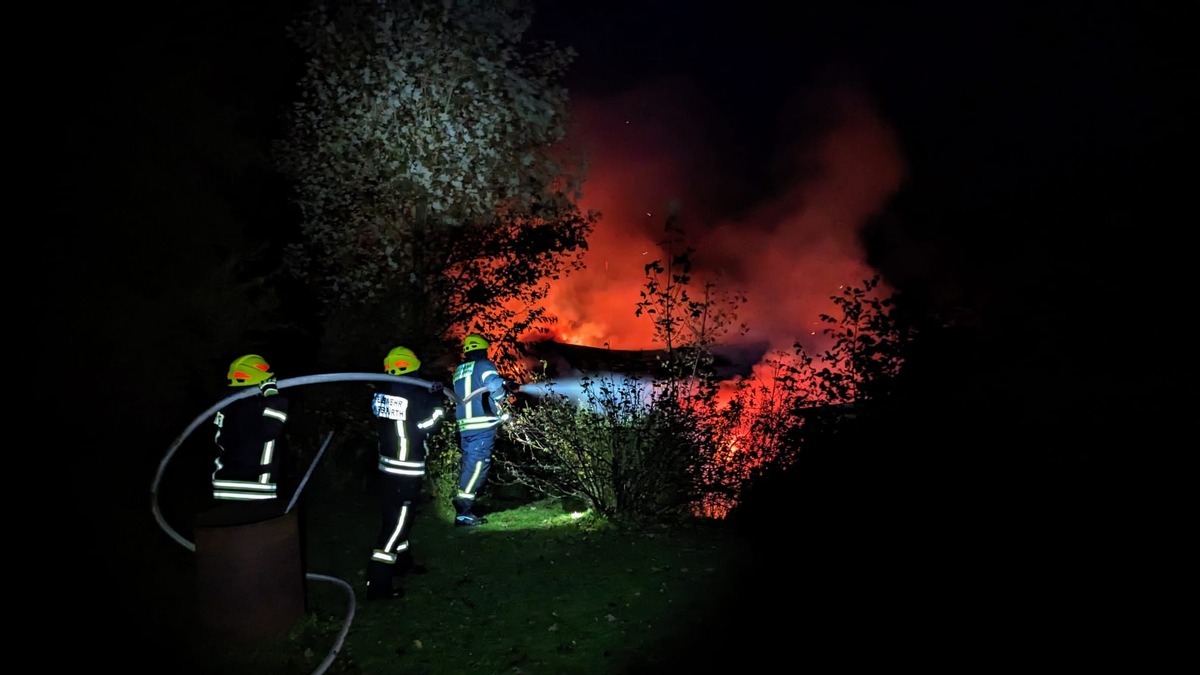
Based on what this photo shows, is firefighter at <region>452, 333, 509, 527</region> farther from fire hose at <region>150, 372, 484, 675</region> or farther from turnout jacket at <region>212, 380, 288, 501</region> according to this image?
turnout jacket at <region>212, 380, 288, 501</region>

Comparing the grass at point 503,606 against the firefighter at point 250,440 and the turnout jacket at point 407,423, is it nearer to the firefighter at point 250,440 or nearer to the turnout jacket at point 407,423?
the firefighter at point 250,440

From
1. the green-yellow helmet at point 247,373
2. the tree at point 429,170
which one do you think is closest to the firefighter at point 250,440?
the green-yellow helmet at point 247,373

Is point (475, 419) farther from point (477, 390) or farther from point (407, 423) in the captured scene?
point (407, 423)

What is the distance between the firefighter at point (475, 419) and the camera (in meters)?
8.73

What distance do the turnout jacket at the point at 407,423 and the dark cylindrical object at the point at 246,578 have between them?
3.81 feet

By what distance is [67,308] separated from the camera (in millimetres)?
8500

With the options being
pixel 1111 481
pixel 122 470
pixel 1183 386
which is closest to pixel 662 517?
pixel 1111 481

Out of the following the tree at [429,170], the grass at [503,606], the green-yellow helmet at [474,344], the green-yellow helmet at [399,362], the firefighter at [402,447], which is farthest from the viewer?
the tree at [429,170]

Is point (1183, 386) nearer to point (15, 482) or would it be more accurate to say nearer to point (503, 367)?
point (503, 367)

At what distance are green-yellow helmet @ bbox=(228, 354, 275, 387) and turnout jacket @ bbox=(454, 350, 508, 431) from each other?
9.30 ft

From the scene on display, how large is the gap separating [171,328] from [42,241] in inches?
62.1

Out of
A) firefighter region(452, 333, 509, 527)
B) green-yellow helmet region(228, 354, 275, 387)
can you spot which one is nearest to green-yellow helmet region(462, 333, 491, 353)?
firefighter region(452, 333, 509, 527)

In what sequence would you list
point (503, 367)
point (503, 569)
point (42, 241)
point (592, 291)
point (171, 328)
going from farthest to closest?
point (592, 291)
point (503, 367)
point (171, 328)
point (42, 241)
point (503, 569)

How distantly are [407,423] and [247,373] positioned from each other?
1.33 meters
